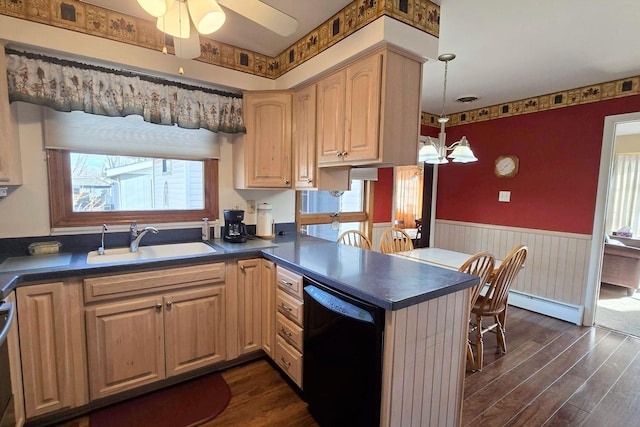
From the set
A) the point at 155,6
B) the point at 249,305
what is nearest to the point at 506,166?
the point at 249,305

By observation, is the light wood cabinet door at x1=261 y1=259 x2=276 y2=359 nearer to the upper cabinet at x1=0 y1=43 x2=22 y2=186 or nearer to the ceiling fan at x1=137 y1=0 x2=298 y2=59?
the ceiling fan at x1=137 y1=0 x2=298 y2=59

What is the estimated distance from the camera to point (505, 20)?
1928 millimetres

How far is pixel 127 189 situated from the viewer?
7.54 feet

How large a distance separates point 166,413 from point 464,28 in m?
3.06

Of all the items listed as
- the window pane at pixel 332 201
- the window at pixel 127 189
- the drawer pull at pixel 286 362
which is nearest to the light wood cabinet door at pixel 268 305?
the drawer pull at pixel 286 362

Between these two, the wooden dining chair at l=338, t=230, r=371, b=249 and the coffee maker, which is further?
the wooden dining chair at l=338, t=230, r=371, b=249

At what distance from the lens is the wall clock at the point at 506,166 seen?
369 centimetres

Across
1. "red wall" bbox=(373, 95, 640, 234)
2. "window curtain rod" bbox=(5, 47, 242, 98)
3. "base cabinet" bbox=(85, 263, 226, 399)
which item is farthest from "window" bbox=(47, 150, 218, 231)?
"red wall" bbox=(373, 95, 640, 234)

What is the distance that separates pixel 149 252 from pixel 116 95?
1.08 metres

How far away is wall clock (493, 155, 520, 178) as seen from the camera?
3.69 meters

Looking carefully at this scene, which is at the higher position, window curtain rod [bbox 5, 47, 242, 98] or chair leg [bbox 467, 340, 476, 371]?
window curtain rod [bbox 5, 47, 242, 98]

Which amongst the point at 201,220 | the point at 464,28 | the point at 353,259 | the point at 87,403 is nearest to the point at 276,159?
the point at 201,220

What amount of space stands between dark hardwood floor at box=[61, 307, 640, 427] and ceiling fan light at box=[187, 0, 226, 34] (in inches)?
79.9

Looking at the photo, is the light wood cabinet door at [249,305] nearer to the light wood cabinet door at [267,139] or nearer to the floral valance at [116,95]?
the light wood cabinet door at [267,139]
